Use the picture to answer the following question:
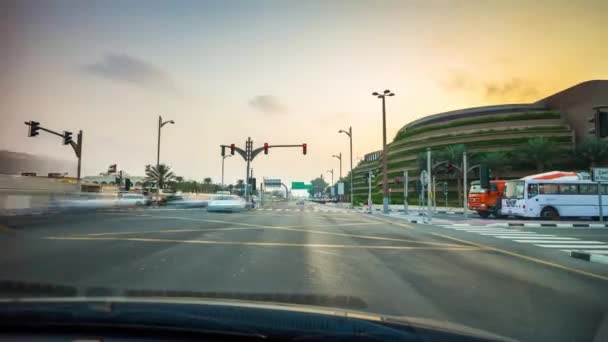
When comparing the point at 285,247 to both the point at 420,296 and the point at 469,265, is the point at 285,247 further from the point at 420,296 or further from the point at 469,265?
the point at 420,296

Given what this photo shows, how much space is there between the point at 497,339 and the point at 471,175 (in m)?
66.6

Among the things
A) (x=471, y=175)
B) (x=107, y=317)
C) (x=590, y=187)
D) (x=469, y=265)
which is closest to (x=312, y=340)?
(x=107, y=317)

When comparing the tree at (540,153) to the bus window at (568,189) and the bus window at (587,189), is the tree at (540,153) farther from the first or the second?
the bus window at (568,189)

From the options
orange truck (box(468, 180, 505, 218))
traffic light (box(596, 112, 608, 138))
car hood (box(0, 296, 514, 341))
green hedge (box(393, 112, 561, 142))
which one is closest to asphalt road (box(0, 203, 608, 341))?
car hood (box(0, 296, 514, 341))

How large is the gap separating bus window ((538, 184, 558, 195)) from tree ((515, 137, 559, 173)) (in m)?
34.7

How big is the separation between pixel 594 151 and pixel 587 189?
33049 millimetres

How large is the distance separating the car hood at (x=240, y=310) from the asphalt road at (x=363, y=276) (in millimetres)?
1634

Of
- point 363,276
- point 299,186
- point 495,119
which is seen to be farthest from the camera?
point 299,186

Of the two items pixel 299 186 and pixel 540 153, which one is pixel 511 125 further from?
pixel 299 186

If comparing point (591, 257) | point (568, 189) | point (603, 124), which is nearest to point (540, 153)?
point (568, 189)

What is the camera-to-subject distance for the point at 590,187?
907 inches

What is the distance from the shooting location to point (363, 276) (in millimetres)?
5648

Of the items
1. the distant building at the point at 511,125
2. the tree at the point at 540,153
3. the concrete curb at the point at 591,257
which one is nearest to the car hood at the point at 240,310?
the concrete curb at the point at 591,257

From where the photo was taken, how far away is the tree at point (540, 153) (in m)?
51.6
